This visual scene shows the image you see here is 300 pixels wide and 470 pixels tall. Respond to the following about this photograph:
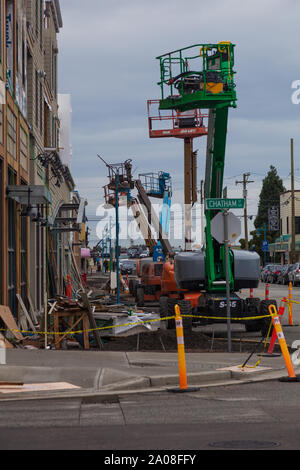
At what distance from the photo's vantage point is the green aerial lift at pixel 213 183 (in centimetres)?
1872

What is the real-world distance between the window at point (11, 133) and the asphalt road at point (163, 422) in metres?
10.3

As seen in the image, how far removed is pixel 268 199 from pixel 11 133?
95048 millimetres

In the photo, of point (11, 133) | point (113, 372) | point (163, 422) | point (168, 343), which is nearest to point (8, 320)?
point (168, 343)

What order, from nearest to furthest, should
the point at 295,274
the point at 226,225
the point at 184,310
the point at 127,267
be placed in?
the point at 226,225 < the point at 184,310 < the point at 295,274 < the point at 127,267

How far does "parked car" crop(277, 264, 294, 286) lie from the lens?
60906 mm

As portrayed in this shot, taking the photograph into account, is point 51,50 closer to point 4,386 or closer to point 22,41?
point 22,41

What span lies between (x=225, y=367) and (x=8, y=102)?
30.7 feet

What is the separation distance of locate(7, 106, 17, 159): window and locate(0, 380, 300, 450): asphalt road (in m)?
10.3

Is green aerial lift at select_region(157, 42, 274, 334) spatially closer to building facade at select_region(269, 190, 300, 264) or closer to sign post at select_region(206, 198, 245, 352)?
sign post at select_region(206, 198, 245, 352)

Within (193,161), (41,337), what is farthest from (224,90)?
(193,161)

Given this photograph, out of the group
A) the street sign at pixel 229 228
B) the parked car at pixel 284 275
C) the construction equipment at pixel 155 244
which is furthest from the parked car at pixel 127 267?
the street sign at pixel 229 228

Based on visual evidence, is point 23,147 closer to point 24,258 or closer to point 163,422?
point 24,258

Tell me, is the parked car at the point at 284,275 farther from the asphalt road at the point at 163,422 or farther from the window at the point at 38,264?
the asphalt road at the point at 163,422

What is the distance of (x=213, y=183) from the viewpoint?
20.1 metres
